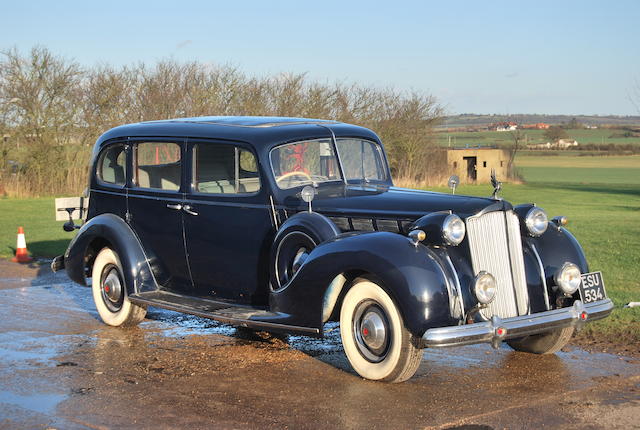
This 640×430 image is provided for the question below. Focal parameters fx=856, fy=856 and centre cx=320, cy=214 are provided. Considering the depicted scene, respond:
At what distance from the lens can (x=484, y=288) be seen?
19.8 feet

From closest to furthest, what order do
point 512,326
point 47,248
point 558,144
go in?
point 512,326 < point 47,248 < point 558,144

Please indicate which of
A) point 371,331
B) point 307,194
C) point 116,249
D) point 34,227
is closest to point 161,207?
point 116,249

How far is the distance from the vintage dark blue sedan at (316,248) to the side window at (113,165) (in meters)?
0.02

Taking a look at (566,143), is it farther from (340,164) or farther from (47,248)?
(340,164)

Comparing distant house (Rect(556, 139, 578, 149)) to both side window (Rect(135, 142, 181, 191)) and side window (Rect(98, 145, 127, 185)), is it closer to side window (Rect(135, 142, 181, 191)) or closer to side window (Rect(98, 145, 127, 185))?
side window (Rect(98, 145, 127, 185))

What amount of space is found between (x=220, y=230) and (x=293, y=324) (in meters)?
1.40

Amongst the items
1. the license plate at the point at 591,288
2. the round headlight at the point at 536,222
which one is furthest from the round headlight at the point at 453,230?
the license plate at the point at 591,288

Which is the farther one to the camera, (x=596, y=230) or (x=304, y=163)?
(x=596, y=230)

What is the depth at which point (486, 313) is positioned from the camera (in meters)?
6.29

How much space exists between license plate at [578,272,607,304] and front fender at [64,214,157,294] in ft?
13.1

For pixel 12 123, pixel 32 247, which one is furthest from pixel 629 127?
pixel 32 247

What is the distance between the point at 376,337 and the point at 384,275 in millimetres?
526

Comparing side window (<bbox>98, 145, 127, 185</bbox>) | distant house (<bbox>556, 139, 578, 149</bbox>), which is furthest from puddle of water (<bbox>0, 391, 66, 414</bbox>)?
distant house (<bbox>556, 139, 578, 149</bbox>)

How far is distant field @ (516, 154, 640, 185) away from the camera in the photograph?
5384cm
